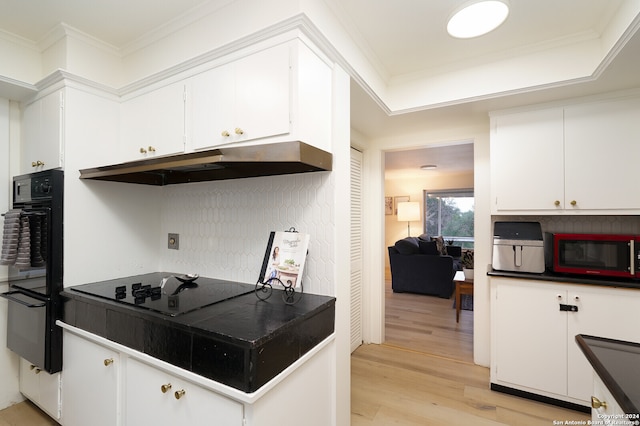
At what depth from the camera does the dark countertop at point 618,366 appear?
0.70 meters

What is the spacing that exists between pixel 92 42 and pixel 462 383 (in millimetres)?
3598

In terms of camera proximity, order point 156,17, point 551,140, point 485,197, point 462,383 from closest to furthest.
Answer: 1. point 156,17
2. point 551,140
3. point 462,383
4. point 485,197

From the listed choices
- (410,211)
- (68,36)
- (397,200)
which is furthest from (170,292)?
(397,200)

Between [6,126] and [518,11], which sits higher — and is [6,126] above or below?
below

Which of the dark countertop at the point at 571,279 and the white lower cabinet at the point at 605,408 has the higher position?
the dark countertop at the point at 571,279

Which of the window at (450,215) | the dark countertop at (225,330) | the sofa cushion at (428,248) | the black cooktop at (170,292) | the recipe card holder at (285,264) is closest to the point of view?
the dark countertop at (225,330)

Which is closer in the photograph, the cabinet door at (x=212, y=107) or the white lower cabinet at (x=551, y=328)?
the cabinet door at (x=212, y=107)

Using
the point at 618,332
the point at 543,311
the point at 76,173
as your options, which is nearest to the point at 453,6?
the point at 543,311

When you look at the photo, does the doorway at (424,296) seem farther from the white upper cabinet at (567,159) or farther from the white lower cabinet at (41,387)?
the white lower cabinet at (41,387)

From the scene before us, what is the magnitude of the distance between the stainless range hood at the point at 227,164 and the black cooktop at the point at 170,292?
25.4 inches

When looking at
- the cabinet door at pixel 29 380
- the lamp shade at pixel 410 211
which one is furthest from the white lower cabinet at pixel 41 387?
the lamp shade at pixel 410 211

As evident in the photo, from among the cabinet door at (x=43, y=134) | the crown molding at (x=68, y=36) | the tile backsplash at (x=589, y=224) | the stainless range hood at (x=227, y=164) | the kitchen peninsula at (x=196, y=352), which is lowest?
the kitchen peninsula at (x=196, y=352)

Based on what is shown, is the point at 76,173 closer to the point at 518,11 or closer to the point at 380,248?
the point at 380,248

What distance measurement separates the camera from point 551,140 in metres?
2.13
